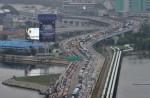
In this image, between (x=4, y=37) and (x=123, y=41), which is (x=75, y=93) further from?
(x=4, y=37)

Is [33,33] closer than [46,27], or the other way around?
[46,27]

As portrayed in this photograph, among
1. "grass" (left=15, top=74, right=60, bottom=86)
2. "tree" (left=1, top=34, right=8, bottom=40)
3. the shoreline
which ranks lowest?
the shoreline

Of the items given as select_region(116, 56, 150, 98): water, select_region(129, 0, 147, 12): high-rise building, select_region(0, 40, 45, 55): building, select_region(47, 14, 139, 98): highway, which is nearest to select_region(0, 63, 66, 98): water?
select_region(47, 14, 139, 98): highway

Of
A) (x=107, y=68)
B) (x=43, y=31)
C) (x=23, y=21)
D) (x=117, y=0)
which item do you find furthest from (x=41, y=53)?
(x=117, y=0)

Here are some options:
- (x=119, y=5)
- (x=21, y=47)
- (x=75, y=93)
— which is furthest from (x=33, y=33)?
(x=119, y=5)

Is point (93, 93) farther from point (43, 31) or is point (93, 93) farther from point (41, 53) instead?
point (41, 53)

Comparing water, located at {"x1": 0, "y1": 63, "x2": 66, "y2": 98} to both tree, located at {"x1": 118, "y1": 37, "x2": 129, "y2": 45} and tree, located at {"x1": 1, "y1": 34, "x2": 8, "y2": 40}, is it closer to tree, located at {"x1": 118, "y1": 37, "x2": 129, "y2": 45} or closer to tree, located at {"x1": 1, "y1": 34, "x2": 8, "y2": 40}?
tree, located at {"x1": 1, "y1": 34, "x2": 8, "y2": 40}
